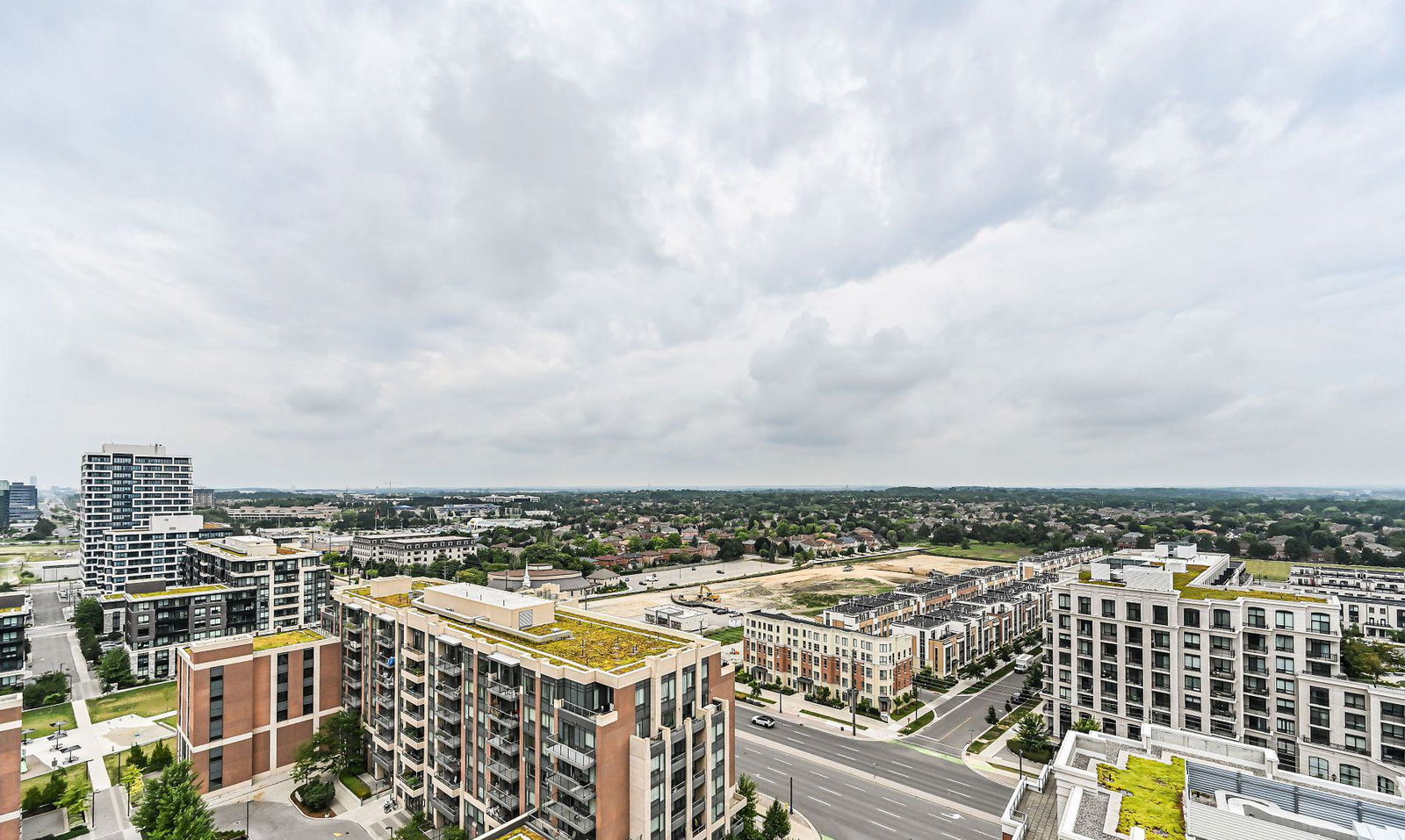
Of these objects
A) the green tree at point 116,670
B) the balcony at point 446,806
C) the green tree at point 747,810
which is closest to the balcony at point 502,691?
the balcony at point 446,806

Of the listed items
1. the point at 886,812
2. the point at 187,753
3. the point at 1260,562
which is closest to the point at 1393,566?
the point at 1260,562

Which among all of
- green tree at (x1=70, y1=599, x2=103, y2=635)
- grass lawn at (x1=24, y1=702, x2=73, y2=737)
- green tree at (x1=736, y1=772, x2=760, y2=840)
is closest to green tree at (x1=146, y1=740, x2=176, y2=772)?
grass lawn at (x1=24, y1=702, x2=73, y2=737)

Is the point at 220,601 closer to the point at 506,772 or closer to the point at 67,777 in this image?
the point at 67,777

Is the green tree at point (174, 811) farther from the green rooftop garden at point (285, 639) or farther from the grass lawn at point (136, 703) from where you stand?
the grass lawn at point (136, 703)

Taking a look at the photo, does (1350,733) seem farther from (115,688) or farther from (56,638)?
(56,638)

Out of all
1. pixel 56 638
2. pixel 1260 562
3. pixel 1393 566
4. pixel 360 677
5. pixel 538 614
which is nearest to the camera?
pixel 538 614

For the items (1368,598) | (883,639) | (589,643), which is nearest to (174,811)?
(589,643)

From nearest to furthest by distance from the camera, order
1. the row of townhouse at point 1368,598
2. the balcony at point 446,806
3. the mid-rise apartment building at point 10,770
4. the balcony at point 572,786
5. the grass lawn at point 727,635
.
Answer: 1. the balcony at point 572,786
2. the mid-rise apartment building at point 10,770
3. the balcony at point 446,806
4. the row of townhouse at point 1368,598
5. the grass lawn at point 727,635
